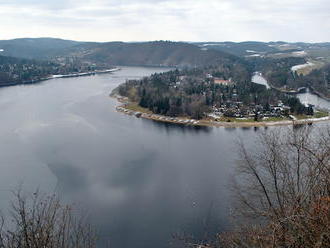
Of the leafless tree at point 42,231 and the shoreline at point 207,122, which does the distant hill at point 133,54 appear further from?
the leafless tree at point 42,231

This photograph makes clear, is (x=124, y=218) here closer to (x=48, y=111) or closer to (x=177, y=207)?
(x=177, y=207)

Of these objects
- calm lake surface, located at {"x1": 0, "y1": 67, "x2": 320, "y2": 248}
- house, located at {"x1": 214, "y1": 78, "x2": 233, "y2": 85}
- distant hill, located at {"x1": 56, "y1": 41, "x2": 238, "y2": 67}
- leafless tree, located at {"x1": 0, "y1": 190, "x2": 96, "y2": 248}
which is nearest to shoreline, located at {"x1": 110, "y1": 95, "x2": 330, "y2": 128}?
calm lake surface, located at {"x1": 0, "y1": 67, "x2": 320, "y2": 248}

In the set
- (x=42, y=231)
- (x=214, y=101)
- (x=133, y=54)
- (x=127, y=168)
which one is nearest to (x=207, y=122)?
(x=214, y=101)

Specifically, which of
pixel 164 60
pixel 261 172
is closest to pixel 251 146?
pixel 261 172

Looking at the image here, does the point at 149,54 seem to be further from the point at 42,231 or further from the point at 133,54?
the point at 42,231

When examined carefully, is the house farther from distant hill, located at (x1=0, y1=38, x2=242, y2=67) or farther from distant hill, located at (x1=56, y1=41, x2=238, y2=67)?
distant hill, located at (x1=56, y1=41, x2=238, y2=67)

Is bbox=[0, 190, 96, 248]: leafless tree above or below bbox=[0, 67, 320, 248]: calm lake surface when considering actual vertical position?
above

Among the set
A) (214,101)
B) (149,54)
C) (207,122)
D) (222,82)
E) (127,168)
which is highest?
(149,54)

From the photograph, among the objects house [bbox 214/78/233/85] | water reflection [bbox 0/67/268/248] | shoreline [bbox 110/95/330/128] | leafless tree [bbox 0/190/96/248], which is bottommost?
shoreline [bbox 110/95/330/128]

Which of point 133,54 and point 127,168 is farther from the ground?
point 133,54

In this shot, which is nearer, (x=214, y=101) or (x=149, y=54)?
(x=214, y=101)
